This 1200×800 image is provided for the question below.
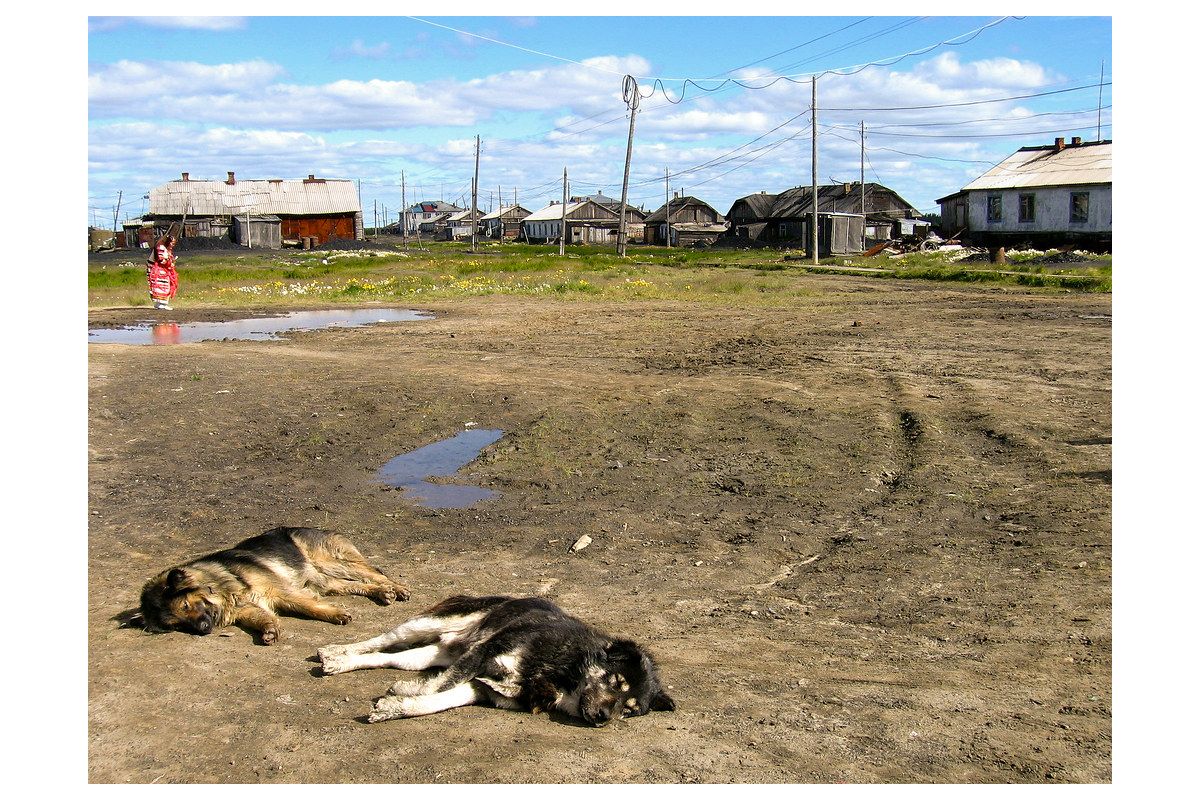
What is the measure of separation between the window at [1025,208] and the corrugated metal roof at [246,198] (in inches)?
2240

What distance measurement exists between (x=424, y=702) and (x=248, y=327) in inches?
812

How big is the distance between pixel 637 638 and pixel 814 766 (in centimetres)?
201

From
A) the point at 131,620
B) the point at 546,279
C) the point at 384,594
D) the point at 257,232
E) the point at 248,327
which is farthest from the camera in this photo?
the point at 257,232

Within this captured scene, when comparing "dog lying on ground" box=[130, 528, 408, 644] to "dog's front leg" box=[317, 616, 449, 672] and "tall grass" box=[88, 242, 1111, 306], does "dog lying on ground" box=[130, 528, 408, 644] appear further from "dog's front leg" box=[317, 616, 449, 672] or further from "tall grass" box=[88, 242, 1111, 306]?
"tall grass" box=[88, 242, 1111, 306]

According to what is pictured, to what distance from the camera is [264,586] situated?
658 cm

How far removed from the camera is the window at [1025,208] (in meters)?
55.7

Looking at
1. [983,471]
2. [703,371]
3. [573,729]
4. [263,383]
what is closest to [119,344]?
[263,383]

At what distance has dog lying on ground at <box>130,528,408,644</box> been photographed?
6066mm

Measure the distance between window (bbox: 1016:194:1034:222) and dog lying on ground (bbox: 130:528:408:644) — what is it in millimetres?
55468

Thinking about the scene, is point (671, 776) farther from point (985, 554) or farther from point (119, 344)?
point (119, 344)

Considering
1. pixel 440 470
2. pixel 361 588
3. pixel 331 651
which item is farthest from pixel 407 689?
pixel 440 470

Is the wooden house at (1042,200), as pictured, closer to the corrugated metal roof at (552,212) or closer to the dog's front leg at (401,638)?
the dog's front leg at (401,638)

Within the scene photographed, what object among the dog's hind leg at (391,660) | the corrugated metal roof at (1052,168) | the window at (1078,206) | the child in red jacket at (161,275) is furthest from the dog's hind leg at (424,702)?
the window at (1078,206)

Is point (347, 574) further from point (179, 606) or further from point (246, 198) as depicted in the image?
Answer: point (246, 198)
